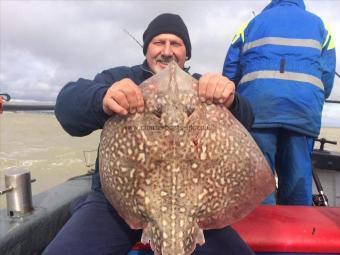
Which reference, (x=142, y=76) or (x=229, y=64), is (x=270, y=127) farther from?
(x=142, y=76)

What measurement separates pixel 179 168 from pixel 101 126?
844 millimetres

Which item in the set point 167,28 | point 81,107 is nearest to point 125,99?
point 81,107

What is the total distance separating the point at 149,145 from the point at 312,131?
2555 mm

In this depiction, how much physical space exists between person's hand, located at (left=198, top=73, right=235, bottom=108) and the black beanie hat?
1.31 meters

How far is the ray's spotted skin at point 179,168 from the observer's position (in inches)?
76.9

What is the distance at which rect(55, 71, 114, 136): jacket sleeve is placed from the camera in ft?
7.88

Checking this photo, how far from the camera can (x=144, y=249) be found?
2.60 meters

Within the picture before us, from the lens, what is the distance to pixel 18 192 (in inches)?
129

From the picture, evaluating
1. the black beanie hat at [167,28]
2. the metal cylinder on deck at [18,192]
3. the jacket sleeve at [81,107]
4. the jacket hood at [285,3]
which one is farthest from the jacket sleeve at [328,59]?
the metal cylinder on deck at [18,192]

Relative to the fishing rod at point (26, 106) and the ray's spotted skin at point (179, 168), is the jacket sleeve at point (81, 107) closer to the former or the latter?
the ray's spotted skin at point (179, 168)

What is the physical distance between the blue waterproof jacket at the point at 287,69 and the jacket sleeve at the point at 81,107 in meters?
1.95

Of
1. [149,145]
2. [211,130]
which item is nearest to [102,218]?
[149,145]

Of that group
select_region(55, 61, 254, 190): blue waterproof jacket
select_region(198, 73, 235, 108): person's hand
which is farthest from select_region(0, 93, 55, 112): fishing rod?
select_region(198, 73, 235, 108): person's hand

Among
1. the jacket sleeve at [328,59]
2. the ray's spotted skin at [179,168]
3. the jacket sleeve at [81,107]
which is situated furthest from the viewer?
the jacket sleeve at [328,59]
